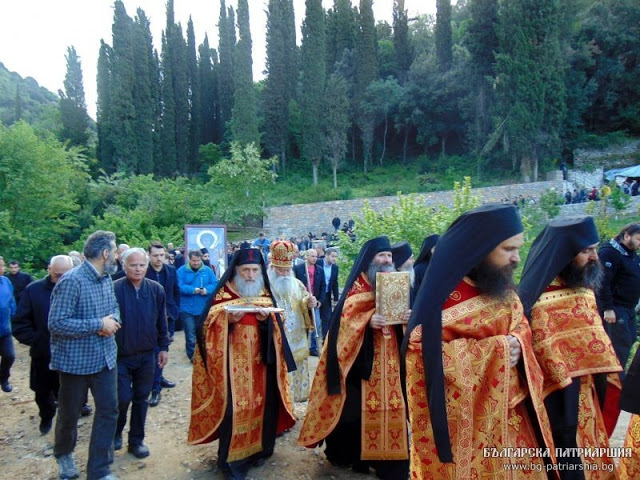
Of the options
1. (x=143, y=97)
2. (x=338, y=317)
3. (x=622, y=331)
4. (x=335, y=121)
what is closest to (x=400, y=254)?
(x=338, y=317)

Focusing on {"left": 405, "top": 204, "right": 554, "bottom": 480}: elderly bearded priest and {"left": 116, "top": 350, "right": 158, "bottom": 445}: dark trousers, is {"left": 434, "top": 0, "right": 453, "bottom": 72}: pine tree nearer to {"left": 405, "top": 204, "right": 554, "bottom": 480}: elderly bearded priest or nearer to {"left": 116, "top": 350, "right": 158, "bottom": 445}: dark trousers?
{"left": 116, "top": 350, "right": 158, "bottom": 445}: dark trousers

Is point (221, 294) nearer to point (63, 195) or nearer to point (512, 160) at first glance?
point (63, 195)

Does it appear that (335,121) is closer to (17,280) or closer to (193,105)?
(193,105)

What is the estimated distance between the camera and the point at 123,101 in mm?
39250

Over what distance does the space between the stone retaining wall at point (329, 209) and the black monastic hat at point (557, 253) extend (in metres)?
29.4

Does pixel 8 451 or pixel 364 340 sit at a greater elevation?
pixel 364 340

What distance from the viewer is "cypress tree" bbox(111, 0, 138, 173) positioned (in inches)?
1528

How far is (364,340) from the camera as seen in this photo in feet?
14.0

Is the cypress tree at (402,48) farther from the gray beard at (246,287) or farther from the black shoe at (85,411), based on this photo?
the gray beard at (246,287)

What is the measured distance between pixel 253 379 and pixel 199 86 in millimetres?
47895

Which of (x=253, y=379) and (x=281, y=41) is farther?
(x=281, y=41)

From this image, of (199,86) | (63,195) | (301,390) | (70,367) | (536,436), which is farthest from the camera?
(199,86)

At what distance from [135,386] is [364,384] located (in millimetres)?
2166

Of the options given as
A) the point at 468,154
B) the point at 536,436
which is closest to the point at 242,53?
the point at 468,154
